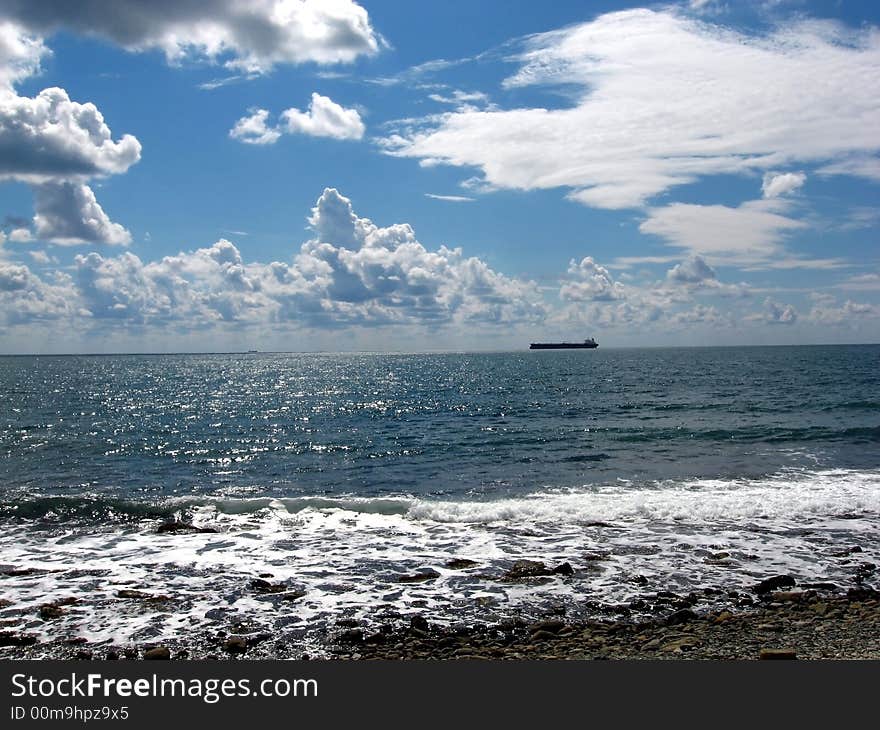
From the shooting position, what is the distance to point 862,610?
12172 mm

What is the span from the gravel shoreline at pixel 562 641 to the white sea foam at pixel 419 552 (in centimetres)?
63

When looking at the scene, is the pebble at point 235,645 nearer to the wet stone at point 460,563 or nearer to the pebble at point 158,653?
the pebble at point 158,653

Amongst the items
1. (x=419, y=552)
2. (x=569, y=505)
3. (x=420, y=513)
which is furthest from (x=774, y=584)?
(x=420, y=513)

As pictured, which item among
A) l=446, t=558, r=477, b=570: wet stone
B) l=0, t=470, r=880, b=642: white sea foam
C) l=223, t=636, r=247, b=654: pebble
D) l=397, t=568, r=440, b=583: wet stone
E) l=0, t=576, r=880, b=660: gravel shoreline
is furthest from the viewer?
l=446, t=558, r=477, b=570: wet stone

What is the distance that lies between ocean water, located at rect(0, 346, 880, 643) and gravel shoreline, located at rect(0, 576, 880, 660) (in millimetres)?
615

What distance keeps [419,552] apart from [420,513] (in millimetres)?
4392

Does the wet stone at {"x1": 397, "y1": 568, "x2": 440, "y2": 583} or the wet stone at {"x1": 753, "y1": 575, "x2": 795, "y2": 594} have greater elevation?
the wet stone at {"x1": 753, "y1": 575, "x2": 795, "y2": 594}

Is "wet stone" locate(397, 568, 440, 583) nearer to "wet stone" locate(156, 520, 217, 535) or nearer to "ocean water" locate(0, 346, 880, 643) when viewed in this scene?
"ocean water" locate(0, 346, 880, 643)

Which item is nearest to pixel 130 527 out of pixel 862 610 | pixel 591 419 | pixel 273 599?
pixel 273 599

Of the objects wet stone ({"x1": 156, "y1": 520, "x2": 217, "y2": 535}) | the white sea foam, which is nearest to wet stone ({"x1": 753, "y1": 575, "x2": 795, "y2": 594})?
the white sea foam

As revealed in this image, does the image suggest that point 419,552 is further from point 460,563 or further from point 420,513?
point 420,513

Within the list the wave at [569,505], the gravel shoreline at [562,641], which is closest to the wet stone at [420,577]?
the gravel shoreline at [562,641]

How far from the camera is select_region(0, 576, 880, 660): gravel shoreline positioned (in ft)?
34.2

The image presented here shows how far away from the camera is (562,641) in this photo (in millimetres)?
11039
